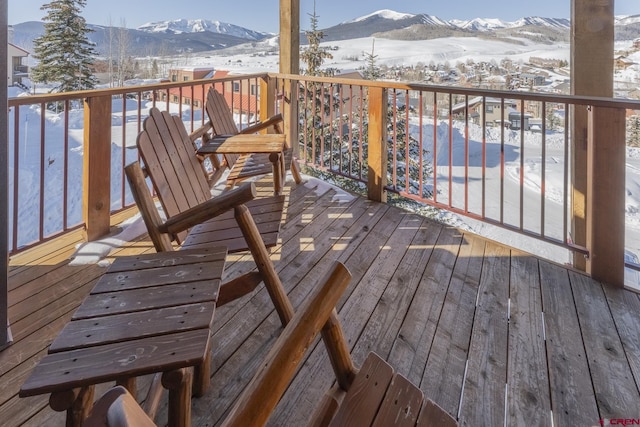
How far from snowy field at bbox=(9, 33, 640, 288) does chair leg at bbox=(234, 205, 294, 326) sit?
5.78 ft

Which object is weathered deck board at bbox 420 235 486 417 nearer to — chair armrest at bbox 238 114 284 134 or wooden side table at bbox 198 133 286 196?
wooden side table at bbox 198 133 286 196

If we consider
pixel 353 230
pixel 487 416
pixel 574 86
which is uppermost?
pixel 574 86

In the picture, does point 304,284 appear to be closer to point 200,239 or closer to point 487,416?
point 200,239

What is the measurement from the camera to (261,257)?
150 cm

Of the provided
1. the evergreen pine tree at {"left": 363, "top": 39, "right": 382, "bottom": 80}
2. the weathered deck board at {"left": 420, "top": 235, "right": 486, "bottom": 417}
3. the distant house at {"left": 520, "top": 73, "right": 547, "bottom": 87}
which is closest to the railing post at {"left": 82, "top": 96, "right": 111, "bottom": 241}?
the weathered deck board at {"left": 420, "top": 235, "right": 486, "bottom": 417}

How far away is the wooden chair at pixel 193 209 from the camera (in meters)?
1.42

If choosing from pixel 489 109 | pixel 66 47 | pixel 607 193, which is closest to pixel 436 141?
pixel 489 109

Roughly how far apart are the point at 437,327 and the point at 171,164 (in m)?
1.44

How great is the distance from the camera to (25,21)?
15.8ft

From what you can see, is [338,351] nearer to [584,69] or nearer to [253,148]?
[253,148]

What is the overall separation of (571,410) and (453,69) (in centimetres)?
342

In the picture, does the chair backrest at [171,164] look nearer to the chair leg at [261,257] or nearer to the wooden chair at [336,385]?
the chair leg at [261,257]

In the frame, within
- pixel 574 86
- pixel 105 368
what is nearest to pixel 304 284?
pixel 105 368

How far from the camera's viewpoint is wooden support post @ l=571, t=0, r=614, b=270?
2.61 meters
